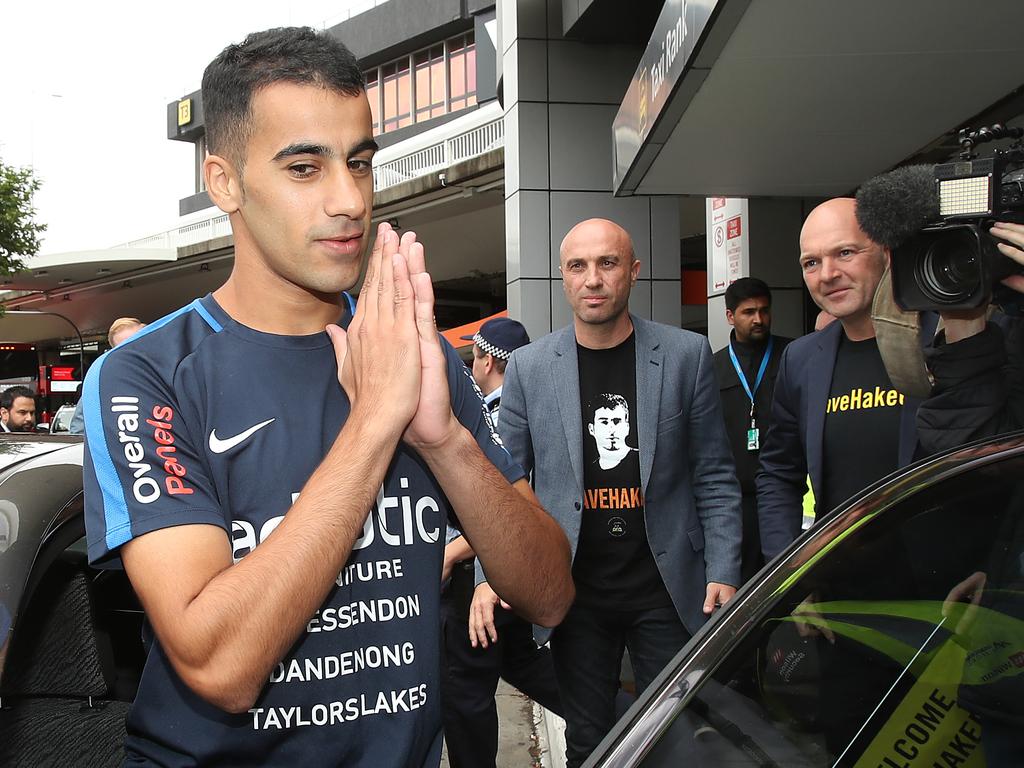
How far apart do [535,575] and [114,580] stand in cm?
148

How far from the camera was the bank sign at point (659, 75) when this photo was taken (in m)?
4.43

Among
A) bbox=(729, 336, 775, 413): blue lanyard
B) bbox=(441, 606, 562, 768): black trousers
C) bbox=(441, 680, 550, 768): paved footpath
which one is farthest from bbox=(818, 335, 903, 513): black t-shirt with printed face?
bbox=(441, 680, 550, 768): paved footpath

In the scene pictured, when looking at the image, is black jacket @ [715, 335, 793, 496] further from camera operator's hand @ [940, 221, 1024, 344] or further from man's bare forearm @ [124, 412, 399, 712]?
man's bare forearm @ [124, 412, 399, 712]

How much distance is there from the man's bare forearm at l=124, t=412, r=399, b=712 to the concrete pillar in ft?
Result: 33.1

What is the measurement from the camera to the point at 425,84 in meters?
39.9

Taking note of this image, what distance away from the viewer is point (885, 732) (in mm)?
1444

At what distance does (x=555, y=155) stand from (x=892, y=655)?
10.5 m

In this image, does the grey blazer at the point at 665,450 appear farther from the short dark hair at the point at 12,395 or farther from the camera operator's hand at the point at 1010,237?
the short dark hair at the point at 12,395

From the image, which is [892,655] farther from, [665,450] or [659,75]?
[659,75]

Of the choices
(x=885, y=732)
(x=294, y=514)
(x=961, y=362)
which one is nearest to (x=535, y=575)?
(x=294, y=514)

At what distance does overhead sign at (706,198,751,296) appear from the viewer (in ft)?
31.2

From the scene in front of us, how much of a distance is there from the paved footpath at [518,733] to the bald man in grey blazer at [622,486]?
1.14 meters

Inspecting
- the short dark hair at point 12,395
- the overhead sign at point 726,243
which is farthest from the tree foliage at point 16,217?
the overhead sign at point 726,243

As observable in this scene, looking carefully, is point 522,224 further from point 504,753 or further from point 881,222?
point 881,222
